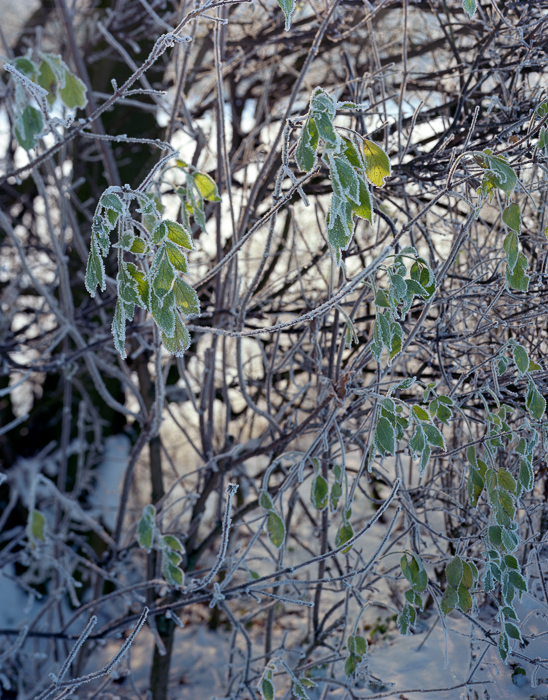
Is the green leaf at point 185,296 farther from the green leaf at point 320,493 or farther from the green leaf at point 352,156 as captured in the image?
the green leaf at point 320,493

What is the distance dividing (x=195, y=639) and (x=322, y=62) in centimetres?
412

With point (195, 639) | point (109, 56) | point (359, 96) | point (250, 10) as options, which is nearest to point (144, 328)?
point (359, 96)

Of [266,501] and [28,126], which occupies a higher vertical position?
[28,126]

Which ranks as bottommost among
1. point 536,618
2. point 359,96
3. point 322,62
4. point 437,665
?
point 437,665

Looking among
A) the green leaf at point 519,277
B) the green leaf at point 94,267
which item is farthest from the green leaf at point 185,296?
the green leaf at point 519,277

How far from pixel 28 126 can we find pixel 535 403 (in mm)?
1454

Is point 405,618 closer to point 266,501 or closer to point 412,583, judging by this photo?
point 412,583

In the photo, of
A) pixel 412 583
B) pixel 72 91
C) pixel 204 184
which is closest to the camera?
pixel 412 583

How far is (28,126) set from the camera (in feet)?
4.60

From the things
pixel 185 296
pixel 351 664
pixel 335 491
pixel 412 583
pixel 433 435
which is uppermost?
pixel 185 296

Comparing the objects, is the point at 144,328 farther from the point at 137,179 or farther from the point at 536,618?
the point at 137,179

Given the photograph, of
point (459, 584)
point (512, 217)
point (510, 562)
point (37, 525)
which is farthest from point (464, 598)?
point (37, 525)

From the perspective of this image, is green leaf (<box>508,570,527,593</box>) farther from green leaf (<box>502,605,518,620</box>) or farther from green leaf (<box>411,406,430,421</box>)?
green leaf (<box>411,406,430,421</box>)

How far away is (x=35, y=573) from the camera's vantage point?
3.92m
